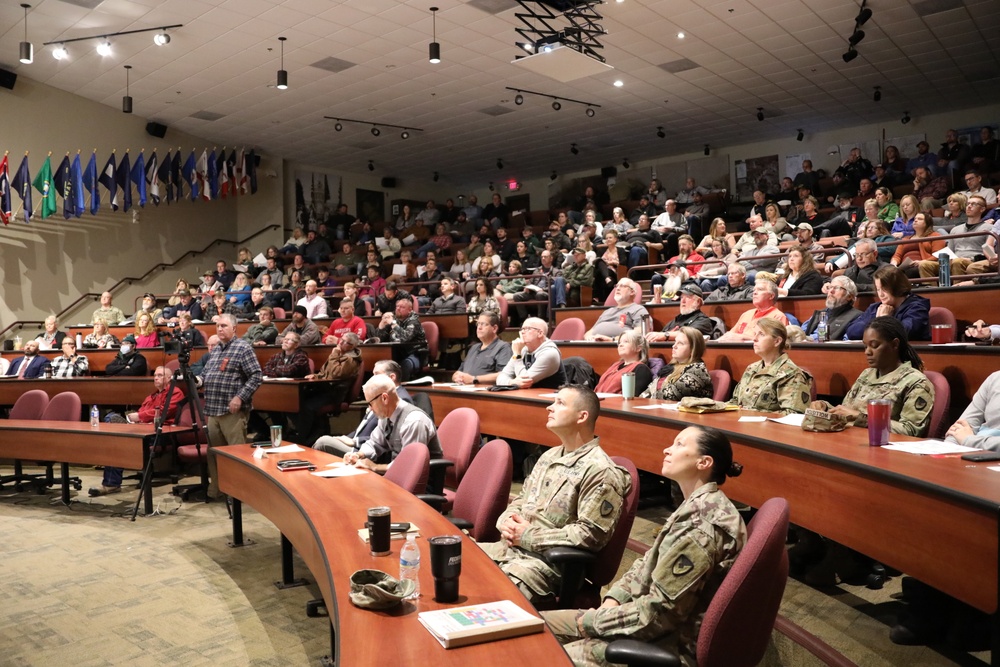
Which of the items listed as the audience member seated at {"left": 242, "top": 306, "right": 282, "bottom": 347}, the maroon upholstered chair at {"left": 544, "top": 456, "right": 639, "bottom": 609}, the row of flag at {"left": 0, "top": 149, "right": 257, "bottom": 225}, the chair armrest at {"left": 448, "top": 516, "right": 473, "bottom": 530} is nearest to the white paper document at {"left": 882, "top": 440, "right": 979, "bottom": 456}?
the maroon upholstered chair at {"left": 544, "top": 456, "right": 639, "bottom": 609}

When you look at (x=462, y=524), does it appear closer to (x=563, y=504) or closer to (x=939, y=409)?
(x=563, y=504)

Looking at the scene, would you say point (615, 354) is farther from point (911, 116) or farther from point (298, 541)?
point (911, 116)

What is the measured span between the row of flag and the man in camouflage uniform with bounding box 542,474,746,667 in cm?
1200

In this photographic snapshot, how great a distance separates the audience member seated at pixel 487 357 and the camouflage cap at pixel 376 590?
4.38m

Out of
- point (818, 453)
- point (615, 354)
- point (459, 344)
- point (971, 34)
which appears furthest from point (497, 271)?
point (818, 453)

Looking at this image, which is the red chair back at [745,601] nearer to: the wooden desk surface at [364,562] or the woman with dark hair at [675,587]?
the woman with dark hair at [675,587]

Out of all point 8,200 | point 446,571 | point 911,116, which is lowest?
point 446,571

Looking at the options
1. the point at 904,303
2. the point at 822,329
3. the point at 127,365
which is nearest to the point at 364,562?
the point at 904,303

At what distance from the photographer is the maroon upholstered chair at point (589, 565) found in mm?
2467

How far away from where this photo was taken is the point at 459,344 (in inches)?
378

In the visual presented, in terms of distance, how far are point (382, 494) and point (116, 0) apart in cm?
770

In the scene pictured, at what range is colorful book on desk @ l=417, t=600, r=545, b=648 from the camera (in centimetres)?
167

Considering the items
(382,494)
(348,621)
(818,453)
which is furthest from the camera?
(382,494)

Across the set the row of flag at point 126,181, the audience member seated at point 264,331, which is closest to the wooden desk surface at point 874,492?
the audience member seated at point 264,331
